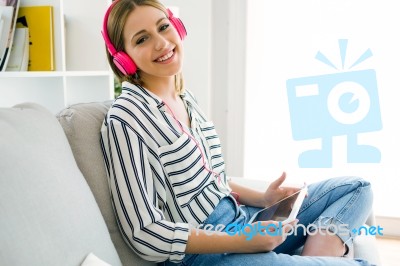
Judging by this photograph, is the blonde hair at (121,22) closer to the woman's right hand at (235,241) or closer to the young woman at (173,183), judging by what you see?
the young woman at (173,183)

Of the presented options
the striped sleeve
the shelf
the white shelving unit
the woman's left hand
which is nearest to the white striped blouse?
the striped sleeve

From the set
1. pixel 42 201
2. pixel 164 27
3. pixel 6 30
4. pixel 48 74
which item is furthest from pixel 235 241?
pixel 6 30

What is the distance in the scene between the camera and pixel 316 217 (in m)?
1.34

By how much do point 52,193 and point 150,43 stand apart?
59cm

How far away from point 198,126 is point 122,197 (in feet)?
1.30

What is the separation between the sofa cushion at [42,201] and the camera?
717mm

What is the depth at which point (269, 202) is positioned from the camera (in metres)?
1.44

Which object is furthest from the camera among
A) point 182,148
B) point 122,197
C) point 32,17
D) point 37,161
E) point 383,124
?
point 383,124

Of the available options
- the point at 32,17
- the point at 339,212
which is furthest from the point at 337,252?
the point at 32,17

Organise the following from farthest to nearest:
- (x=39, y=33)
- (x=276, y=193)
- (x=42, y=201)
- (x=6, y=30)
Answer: (x=39, y=33)
(x=6, y=30)
(x=276, y=193)
(x=42, y=201)

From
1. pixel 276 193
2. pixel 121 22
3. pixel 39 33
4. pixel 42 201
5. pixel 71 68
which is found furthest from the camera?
pixel 71 68

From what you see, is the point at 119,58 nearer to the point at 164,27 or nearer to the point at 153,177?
the point at 164,27

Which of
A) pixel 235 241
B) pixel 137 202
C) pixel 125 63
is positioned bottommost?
pixel 235 241

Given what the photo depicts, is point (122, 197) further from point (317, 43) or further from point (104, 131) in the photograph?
point (317, 43)
